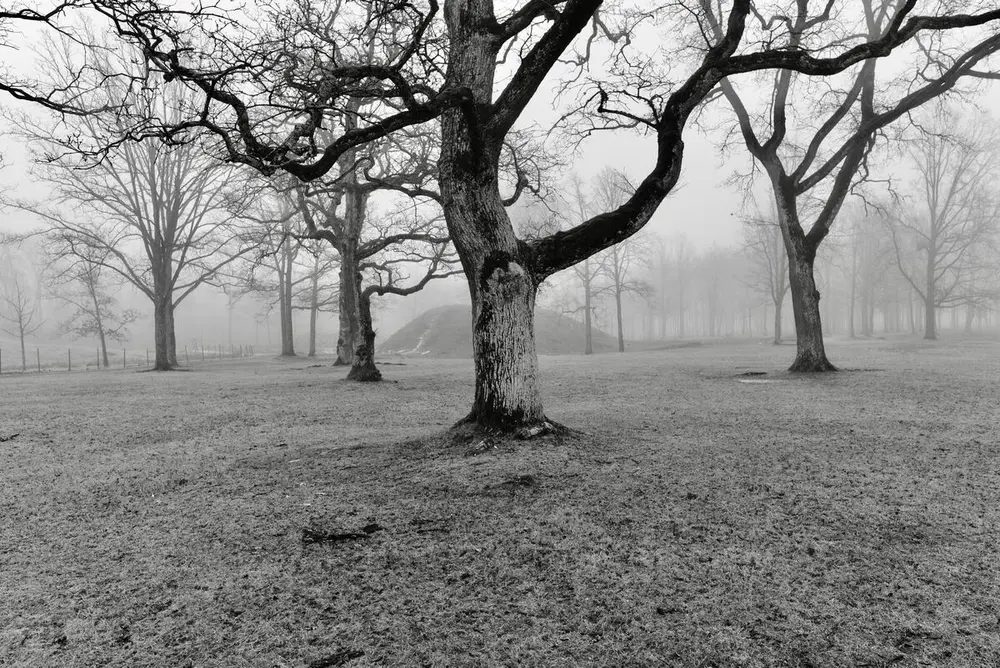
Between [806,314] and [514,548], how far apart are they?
12685mm

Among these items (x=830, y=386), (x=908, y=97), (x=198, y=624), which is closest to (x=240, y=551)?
(x=198, y=624)

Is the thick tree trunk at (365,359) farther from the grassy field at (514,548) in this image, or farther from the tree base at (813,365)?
the tree base at (813,365)

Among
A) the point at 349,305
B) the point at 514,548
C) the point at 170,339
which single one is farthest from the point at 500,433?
the point at 170,339

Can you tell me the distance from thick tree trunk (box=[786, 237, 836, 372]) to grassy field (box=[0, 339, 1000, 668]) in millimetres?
6585

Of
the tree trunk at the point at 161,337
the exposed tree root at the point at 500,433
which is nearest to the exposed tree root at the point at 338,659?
the exposed tree root at the point at 500,433

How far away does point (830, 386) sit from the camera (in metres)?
10.8

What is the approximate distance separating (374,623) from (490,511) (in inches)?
58.6

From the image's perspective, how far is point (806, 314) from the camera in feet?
44.4

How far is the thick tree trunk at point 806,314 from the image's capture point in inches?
527

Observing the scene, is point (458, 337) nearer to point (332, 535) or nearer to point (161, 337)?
point (161, 337)

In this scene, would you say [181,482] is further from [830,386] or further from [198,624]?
[830,386]

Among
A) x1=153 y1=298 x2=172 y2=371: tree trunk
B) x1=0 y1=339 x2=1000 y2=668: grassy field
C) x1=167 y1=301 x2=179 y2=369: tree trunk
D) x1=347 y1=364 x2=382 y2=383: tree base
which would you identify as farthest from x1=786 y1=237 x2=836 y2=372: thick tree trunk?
x1=167 y1=301 x2=179 y2=369: tree trunk

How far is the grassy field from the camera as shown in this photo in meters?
2.46

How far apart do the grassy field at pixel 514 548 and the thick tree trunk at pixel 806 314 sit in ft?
21.6
